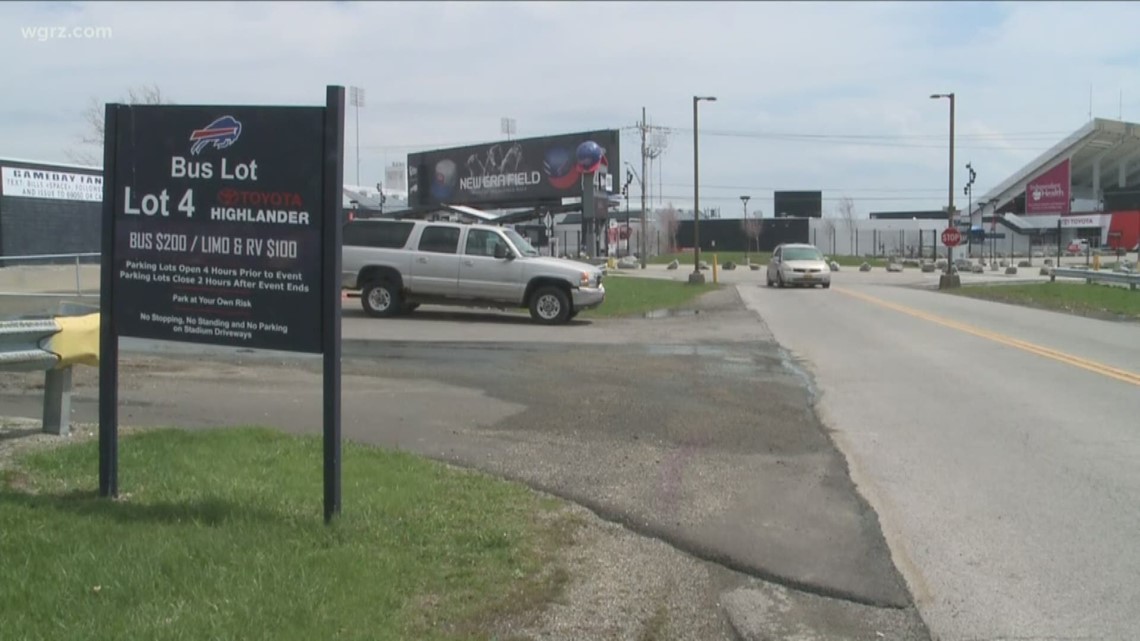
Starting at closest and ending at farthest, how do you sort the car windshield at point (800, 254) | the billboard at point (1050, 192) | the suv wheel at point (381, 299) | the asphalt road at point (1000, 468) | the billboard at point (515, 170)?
the asphalt road at point (1000, 468)
the suv wheel at point (381, 299)
the car windshield at point (800, 254)
the billboard at point (515, 170)
the billboard at point (1050, 192)

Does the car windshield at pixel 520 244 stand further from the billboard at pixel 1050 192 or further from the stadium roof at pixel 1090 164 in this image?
the billboard at pixel 1050 192

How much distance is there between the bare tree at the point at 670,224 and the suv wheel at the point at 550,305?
3257 inches

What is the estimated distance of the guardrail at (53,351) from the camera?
7.42 m

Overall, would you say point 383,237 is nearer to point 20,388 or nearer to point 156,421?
point 20,388

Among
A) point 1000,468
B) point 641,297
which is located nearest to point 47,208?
point 641,297

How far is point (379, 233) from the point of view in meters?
21.3

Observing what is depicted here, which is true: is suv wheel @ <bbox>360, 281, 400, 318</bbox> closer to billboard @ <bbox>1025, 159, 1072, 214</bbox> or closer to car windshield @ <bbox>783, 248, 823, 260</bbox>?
car windshield @ <bbox>783, 248, 823, 260</bbox>

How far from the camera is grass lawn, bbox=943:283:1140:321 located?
25.8 m

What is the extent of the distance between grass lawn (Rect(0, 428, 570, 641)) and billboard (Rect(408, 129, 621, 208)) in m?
53.5

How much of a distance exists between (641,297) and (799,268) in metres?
10.2

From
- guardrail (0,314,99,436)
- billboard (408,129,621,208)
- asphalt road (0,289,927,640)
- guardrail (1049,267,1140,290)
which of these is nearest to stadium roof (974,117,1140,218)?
billboard (408,129,621,208)

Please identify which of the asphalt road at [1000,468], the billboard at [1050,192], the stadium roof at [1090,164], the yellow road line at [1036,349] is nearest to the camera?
the asphalt road at [1000,468]

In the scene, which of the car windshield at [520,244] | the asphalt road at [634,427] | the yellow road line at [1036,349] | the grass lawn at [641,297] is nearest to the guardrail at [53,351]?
the asphalt road at [634,427]

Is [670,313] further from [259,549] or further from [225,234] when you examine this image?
[259,549]
